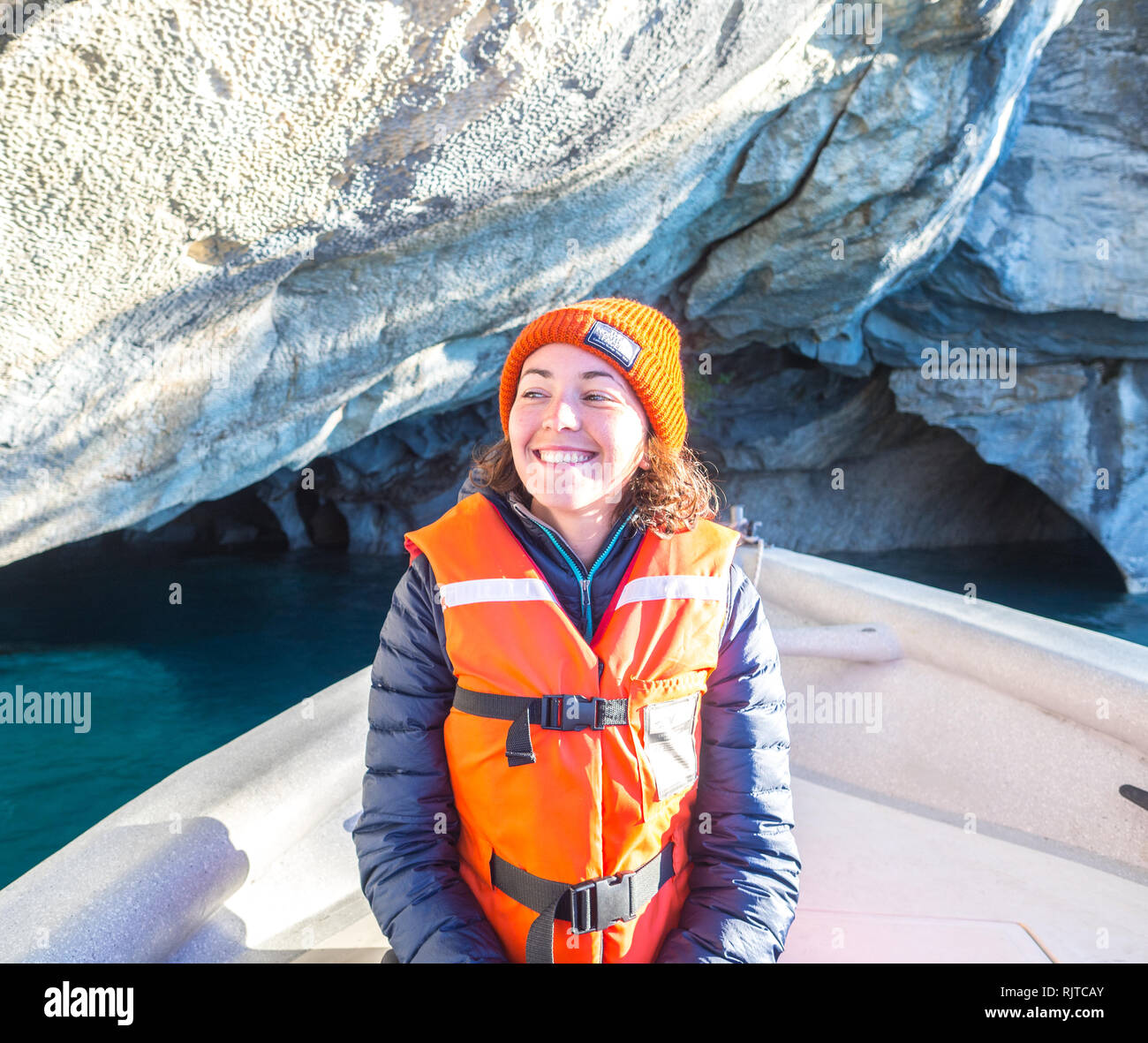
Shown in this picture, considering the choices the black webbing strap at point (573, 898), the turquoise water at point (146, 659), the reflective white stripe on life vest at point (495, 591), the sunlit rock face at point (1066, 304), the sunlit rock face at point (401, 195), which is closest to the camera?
the black webbing strap at point (573, 898)

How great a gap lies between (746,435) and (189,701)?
8081 mm

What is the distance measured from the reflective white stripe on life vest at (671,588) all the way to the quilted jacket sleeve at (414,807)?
279 mm

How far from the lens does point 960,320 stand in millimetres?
8594

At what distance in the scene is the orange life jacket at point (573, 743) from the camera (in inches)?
39.6

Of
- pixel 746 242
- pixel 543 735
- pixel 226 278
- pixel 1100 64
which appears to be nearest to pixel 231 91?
pixel 226 278

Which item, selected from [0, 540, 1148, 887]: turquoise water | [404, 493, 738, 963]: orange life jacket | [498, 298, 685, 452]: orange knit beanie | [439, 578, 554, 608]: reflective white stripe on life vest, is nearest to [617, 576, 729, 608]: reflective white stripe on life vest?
[404, 493, 738, 963]: orange life jacket

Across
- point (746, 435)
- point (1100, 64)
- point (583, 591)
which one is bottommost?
point (583, 591)

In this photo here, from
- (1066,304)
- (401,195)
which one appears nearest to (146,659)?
(401,195)

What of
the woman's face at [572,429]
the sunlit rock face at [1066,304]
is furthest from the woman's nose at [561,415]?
the sunlit rock face at [1066,304]

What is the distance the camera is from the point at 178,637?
6105 millimetres

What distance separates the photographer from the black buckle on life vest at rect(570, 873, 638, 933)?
99 cm

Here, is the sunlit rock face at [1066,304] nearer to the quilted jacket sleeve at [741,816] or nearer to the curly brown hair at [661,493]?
the curly brown hair at [661,493]
